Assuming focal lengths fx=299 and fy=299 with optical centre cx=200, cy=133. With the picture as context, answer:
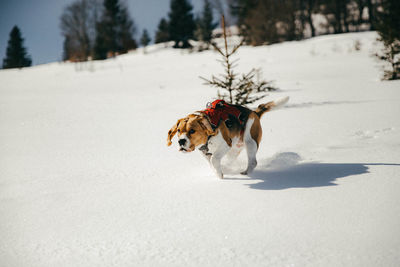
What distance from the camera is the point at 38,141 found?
5.24 metres

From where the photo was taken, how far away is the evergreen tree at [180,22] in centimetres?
3372

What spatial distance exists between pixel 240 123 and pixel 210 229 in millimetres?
1490

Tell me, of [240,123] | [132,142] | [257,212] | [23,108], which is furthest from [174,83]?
[257,212]

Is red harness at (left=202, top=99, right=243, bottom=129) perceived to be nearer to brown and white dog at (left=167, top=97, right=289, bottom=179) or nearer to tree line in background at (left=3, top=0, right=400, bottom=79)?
brown and white dog at (left=167, top=97, right=289, bottom=179)

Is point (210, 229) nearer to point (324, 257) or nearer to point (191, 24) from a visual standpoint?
point (324, 257)

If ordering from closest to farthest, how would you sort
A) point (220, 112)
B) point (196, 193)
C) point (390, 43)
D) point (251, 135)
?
point (196, 193) < point (220, 112) < point (251, 135) < point (390, 43)

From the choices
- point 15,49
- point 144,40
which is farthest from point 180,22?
point 15,49

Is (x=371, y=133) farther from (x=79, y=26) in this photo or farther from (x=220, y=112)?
(x=79, y=26)

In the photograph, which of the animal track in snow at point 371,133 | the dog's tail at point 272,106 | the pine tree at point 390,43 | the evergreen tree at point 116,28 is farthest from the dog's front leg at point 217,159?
the evergreen tree at point 116,28

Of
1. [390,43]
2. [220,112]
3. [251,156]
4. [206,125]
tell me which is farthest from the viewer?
[390,43]

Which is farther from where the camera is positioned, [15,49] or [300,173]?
[15,49]

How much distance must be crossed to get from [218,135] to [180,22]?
33464 mm

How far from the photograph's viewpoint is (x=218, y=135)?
10.2 feet

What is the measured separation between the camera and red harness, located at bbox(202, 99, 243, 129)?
308cm
